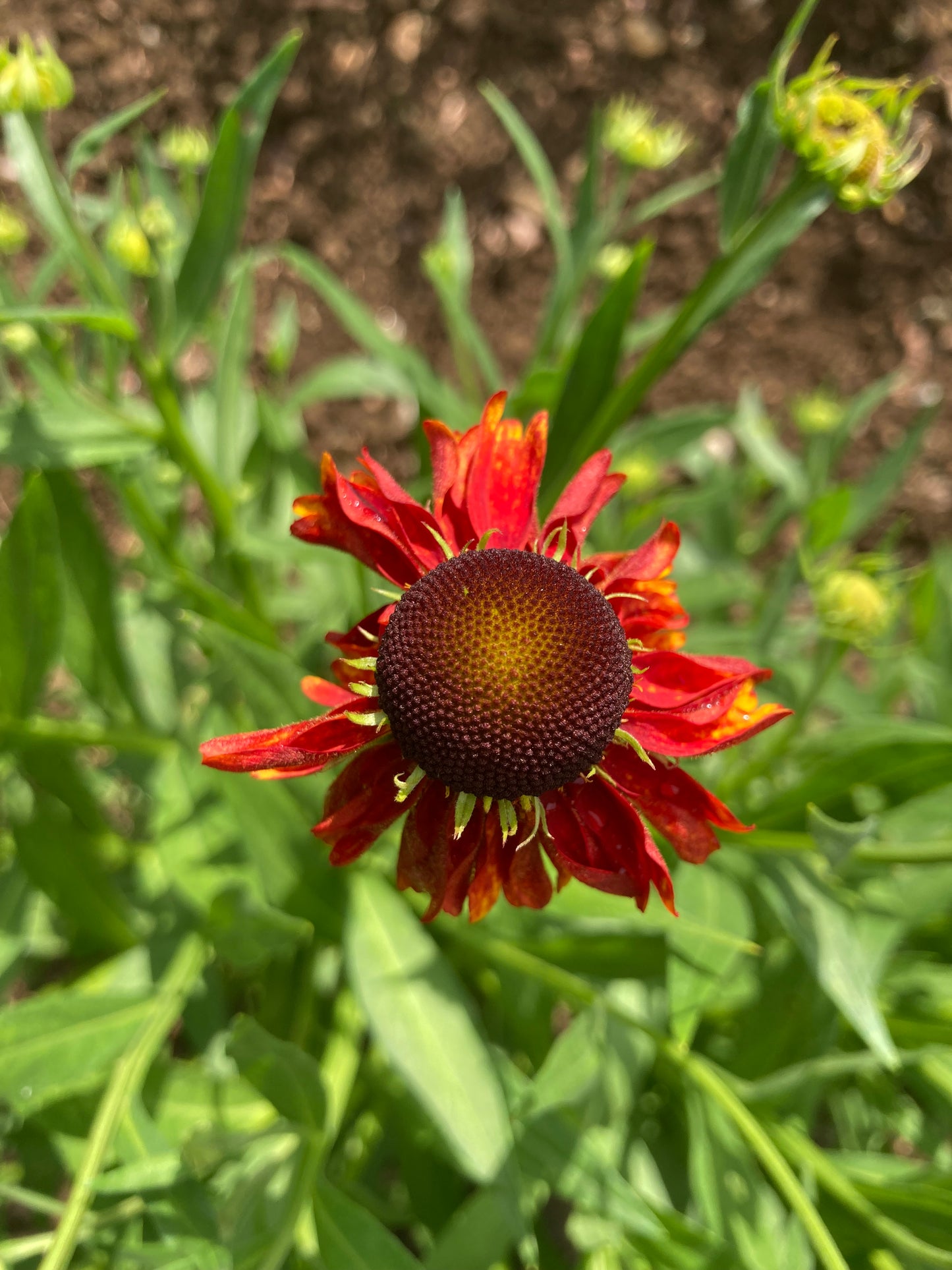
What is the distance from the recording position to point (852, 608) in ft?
3.65

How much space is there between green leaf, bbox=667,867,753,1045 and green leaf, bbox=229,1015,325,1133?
0.34 meters

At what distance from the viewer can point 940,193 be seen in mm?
2031

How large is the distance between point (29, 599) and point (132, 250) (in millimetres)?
408

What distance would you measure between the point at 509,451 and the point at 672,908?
0.35 meters

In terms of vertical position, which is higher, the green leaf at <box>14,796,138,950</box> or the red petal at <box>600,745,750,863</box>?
the red petal at <box>600,745,750,863</box>

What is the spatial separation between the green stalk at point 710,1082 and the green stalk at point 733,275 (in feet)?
1.99

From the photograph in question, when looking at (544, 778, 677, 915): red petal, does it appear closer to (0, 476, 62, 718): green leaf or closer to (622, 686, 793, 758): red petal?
(622, 686, 793, 758): red petal

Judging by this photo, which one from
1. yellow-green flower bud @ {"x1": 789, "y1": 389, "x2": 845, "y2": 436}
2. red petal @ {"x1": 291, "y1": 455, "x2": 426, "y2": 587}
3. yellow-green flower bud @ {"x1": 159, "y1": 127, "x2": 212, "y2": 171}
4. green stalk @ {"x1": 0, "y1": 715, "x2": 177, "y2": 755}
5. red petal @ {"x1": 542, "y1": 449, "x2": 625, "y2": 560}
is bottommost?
green stalk @ {"x1": 0, "y1": 715, "x2": 177, "y2": 755}

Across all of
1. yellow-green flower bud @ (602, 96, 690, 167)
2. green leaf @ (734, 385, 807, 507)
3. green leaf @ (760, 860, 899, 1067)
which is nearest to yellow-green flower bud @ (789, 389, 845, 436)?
green leaf @ (734, 385, 807, 507)

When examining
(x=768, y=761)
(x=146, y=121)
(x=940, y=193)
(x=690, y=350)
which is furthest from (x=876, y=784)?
(x=146, y=121)

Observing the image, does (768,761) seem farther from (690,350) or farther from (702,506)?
(690,350)

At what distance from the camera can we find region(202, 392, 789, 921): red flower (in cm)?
68

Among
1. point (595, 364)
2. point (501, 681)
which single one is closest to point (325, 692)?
point (501, 681)

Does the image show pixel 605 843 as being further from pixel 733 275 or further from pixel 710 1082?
pixel 733 275
